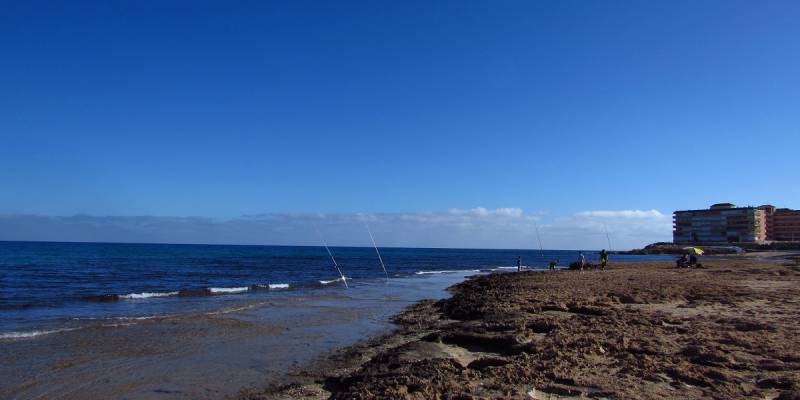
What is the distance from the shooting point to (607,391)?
21.3 feet

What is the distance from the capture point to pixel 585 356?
8289mm

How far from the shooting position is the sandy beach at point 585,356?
21.9 ft

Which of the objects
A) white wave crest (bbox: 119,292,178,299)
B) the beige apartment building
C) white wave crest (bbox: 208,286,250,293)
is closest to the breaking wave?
white wave crest (bbox: 208,286,250,293)

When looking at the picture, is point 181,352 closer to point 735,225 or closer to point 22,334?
point 22,334

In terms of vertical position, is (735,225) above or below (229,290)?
above

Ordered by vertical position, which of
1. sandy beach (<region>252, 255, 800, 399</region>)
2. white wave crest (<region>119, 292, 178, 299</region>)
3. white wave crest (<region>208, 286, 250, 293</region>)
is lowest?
white wave crest (<region>208, 286, 250, 293</region>)

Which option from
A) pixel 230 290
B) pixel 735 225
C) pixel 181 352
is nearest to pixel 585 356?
pixel 181 352

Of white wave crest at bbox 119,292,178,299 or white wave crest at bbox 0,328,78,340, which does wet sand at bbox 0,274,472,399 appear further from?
white wave crest at bbox 119,292,178,299

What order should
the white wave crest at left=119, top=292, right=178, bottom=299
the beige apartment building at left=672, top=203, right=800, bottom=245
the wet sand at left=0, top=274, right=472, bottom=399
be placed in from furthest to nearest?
the beige apartment building at left=672, top=203, right=800, bottom=245 → the white wave crest at left=119, top=292, right=178, bottom=299 → the wet sand at left=0, top=274, right=472, bottom=399


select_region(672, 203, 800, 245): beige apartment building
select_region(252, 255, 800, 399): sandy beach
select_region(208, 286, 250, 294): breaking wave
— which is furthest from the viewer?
select_region(672, 203, 800, 245): beige apartment building

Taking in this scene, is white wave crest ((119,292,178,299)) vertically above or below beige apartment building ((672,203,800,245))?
below

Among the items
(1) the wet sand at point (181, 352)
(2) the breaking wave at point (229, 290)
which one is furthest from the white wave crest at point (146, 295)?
(1) the wet sand at point (181, 352)

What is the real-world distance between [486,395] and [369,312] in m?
→ 12.3

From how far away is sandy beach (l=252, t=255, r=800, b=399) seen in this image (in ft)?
21.9
